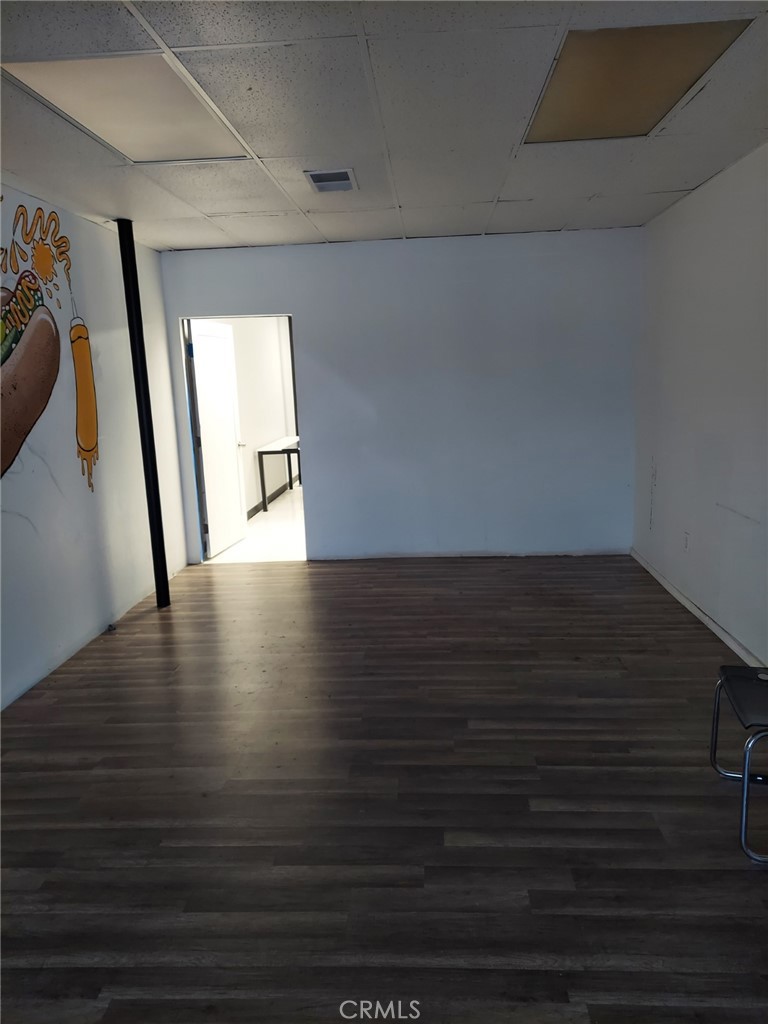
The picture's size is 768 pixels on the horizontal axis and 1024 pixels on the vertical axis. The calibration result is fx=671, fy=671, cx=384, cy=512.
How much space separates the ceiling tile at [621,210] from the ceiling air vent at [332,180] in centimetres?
171

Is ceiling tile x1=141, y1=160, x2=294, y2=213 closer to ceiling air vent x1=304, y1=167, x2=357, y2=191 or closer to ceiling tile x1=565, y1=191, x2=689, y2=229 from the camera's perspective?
ceiling air vent x1=304, y1=167, x2=357, y2=191

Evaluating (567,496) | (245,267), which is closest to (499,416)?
(567,496)

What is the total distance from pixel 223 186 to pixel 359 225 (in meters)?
1.37

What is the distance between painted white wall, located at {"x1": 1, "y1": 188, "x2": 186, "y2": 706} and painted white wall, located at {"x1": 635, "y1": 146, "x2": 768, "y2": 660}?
3943mm

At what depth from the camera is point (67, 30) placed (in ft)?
7.10

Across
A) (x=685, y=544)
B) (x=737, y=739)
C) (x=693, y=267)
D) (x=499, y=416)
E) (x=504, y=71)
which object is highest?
(x=504, y=71)

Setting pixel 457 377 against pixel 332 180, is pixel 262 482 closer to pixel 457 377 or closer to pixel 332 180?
pixel 457 377

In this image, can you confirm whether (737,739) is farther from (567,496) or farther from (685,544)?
(567,496)

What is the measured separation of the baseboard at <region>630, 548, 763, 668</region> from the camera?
3.62 meters

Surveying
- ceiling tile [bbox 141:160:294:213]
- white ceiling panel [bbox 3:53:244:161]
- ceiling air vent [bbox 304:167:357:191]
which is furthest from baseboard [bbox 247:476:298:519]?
white ceiling panel [bbox 3:53:244:161]

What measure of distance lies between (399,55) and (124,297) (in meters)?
3.28

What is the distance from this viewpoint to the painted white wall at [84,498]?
3621 millimetres

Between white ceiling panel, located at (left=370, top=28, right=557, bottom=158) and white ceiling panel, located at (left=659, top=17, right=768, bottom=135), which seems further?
white ceiling panel, located at (left=659, top=17, right=768, bottom=135)

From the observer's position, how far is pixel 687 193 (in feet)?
14.5
